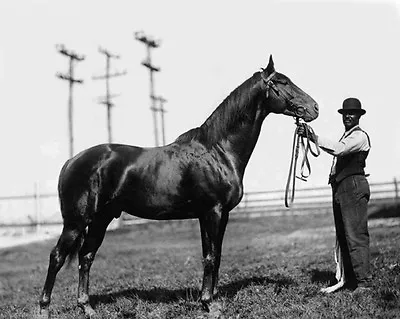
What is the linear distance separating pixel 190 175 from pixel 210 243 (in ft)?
2.79

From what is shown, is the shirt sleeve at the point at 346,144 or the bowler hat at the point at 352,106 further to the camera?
the bowler hat at the point at 352,106

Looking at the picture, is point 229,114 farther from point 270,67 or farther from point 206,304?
point 206,304

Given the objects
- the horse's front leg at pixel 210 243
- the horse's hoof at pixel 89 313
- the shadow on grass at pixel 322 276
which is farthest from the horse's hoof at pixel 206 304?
the shadow on grass at pixel 322 276

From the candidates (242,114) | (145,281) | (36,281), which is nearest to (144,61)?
(36,281)

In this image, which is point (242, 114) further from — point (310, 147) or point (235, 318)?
point (235, 318)

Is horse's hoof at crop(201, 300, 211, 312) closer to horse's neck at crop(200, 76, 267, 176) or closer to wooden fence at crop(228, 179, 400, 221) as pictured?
horse's neck at crop(200, 76, 267, 176)

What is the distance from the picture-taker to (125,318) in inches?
274

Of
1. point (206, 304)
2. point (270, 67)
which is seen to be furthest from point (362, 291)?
point (270, 67)

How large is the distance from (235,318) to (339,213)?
1.97 m

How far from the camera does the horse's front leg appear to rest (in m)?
6.60

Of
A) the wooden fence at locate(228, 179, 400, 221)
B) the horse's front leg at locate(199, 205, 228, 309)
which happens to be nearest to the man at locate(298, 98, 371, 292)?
the horse's front leg at locate(199, 205, 228, 309)

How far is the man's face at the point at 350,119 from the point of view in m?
7.09

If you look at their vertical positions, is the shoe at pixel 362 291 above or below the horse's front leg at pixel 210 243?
below

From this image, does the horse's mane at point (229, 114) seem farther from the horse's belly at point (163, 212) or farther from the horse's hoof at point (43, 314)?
the horse's hoof at point (43, 314)
